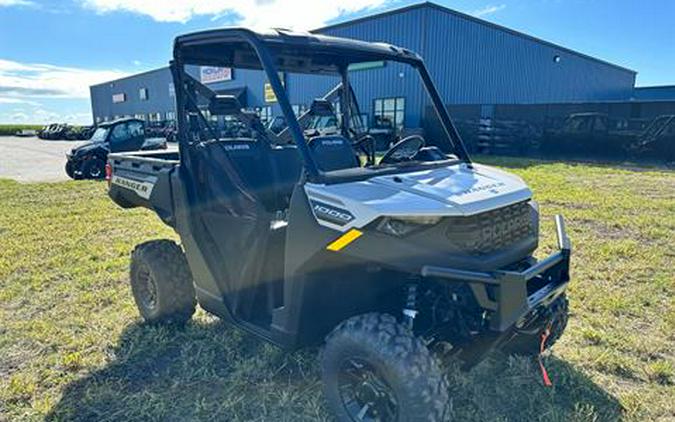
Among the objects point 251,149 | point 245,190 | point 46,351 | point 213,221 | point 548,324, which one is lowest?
point 46,351

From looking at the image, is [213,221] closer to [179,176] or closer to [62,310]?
[179,176]

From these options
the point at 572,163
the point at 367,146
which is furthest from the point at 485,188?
the point at 572,163

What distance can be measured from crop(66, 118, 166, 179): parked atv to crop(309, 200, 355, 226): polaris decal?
475 inches

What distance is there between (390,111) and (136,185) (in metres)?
20.8

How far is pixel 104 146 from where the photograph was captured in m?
13.8

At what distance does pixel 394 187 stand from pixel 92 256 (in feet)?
16.0

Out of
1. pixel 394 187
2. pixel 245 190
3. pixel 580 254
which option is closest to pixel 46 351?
pixel 245 190

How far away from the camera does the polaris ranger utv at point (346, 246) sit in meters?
2.15

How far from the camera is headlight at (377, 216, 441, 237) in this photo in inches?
84.5

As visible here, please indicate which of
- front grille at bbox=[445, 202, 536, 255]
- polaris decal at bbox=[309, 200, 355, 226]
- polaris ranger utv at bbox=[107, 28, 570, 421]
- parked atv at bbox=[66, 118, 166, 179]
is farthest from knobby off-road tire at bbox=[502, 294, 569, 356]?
parked atv at bbox=[66, 118, 166, 179]

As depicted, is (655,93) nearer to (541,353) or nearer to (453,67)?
(453,67)

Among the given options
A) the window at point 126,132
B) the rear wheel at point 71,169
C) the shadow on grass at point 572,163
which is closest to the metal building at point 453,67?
the shadow on grass at point 572,163

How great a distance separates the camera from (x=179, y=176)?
10.8 ft

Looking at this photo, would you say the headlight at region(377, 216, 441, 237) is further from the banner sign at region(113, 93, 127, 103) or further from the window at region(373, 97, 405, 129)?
the banner sign at region(113, 93, 127, 103)
